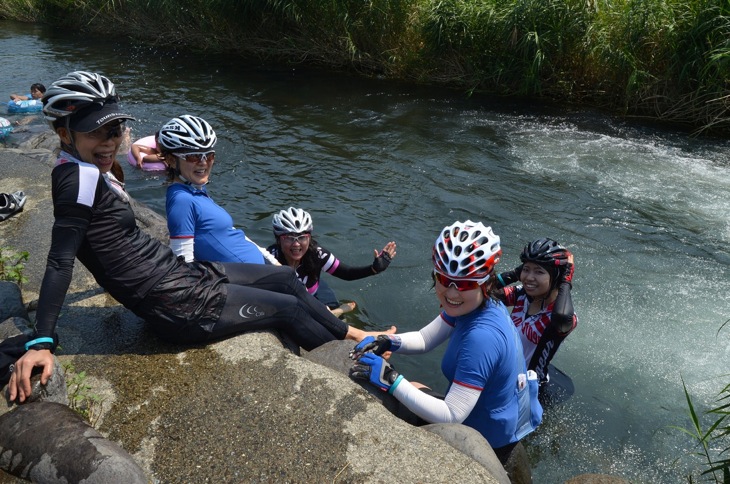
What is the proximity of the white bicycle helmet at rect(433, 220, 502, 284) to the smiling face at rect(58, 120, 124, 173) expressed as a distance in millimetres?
2070

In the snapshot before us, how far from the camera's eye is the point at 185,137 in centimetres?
493

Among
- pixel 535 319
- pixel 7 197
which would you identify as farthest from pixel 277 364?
pixel 7 197

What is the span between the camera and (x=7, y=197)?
281 inches

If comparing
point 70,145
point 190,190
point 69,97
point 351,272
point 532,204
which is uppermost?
point 69,97

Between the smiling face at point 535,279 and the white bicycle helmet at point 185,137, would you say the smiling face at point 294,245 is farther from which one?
the smiling face at point 535,279

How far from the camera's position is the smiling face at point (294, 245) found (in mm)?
6273

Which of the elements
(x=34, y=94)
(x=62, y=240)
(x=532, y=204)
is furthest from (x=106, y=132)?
(x=34, y=94)

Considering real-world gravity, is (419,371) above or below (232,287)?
below

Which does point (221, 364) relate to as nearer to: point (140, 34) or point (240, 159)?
point (240, 159)

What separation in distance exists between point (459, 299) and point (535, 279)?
1912 millimetres

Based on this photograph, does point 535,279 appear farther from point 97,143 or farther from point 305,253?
point 97,143

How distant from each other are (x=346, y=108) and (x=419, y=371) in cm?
939

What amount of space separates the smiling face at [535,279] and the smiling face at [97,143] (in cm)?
332

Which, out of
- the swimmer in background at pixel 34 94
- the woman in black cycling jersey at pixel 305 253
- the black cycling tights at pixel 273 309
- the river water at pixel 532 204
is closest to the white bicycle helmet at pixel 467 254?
the black cycling tights at pixel 273 309
